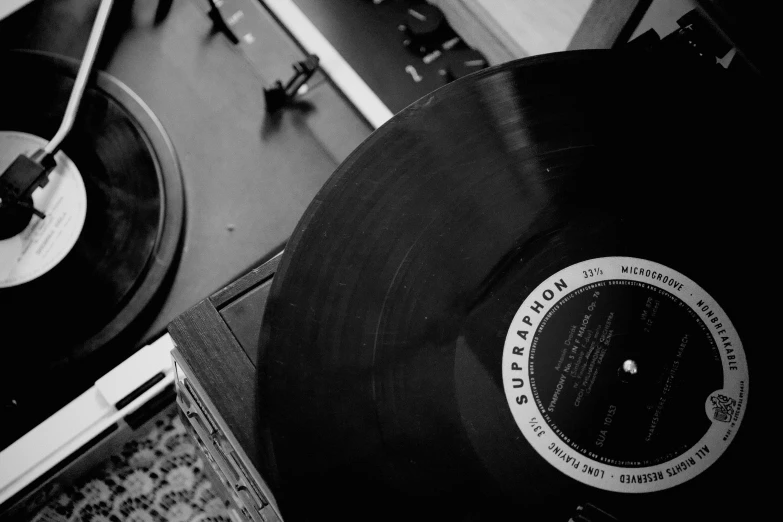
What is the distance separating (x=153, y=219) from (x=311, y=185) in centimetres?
19

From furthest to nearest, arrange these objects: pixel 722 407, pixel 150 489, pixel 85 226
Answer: pixel 150 489 < pixel 85 226 < pixel 722 407

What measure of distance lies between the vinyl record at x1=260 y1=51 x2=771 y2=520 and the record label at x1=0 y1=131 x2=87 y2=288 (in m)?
0.32

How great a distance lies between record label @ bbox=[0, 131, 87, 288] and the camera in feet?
2.29

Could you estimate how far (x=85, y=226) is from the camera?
72cm

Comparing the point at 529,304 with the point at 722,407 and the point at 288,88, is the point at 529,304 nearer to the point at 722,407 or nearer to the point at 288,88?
the point at 722,407

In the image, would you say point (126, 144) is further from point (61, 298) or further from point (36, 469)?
point (36, 469)

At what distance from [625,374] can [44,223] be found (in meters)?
0.65

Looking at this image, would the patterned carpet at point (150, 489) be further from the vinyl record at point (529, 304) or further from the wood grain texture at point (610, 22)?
the wood grain texture at point (610, 22)

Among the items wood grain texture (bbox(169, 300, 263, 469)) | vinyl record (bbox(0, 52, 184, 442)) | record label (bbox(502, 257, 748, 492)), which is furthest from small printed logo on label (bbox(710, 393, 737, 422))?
vinyl record (bbox(0, 52, 184, 442))

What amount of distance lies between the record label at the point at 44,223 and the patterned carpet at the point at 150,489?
37 cm

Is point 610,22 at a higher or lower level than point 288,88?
lower

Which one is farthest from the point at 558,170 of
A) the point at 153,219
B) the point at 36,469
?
the point at 36,469

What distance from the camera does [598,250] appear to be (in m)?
0.60

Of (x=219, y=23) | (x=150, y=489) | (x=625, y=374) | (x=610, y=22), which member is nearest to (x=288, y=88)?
(x=219, y=23)
